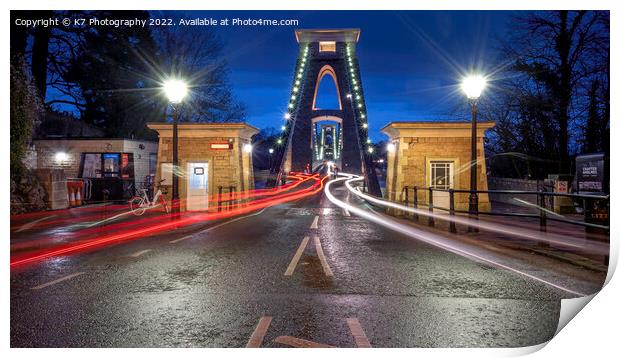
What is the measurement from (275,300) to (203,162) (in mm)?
15704

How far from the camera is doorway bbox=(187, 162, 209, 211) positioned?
66.3 feet

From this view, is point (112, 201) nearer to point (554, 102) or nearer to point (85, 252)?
point (85, 252)

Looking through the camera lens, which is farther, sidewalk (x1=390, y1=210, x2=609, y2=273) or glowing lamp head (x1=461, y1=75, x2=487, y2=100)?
glowing lamp head (x1=461, y1=75, x2=487, y2=100)

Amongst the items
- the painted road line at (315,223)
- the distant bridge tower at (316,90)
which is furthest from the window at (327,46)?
the painted road line at (315,223)

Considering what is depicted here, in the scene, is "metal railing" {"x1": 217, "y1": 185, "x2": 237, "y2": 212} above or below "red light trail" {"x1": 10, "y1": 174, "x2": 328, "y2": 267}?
above

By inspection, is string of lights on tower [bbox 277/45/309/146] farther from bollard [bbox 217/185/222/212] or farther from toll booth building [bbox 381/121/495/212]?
toll booth building [bbox 381/121/495/212]

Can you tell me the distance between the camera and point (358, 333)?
14.5 feet

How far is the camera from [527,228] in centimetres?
1209

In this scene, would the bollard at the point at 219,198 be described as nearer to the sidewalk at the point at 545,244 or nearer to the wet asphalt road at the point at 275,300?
the sidewalk at the point at 545,244

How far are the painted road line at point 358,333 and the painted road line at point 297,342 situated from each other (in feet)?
1.03

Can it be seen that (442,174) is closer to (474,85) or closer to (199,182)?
(474,85)

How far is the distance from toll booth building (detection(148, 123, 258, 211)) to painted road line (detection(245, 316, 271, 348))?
15.6 m

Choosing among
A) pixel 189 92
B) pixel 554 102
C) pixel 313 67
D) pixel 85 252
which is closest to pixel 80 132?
pixel 189 92

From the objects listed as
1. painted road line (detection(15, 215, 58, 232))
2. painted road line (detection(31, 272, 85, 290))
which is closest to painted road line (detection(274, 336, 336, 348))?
painted road line (detection(31, 272, 85, 290))
